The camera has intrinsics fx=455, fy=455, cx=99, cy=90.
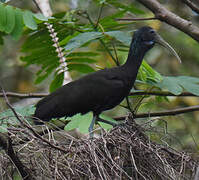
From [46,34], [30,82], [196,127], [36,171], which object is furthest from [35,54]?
[30,82]

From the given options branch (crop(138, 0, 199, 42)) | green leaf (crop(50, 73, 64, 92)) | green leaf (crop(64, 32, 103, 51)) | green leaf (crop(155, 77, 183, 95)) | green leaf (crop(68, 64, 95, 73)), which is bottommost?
green leaf (crop(50, 73, 64, 92))

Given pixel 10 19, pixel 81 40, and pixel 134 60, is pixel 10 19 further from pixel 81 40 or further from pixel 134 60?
pixel 134 60

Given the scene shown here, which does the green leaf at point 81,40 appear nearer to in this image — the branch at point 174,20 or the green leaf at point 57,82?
the branch at point 174,20

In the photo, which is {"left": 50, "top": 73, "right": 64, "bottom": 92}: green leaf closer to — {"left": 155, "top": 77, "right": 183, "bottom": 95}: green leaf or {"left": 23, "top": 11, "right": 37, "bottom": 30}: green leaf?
{"left": 23, "top": 11, "right": 37, "bottom": 30}: green leaf

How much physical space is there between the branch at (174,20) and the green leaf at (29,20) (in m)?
1.18

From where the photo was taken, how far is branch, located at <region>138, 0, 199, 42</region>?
174 inches

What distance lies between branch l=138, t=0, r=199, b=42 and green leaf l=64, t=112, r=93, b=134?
1.27 m

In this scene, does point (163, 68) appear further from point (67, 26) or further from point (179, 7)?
point (67, 26)

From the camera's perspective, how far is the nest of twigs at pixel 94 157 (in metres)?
3.44

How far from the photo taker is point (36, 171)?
3.62m

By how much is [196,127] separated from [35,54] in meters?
3.89

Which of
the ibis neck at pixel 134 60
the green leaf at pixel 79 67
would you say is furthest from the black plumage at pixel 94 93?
the green leaf at pixel 79 67

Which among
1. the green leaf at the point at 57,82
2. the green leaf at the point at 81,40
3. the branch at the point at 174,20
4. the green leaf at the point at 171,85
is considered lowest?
the green leaf at the point at 57,82

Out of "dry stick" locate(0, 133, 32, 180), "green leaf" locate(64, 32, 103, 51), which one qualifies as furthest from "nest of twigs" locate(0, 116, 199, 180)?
"green leaf" locate(64, 32, 103, 51)
